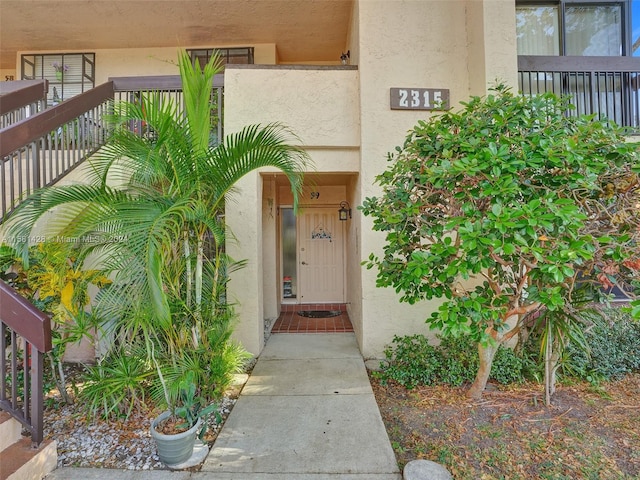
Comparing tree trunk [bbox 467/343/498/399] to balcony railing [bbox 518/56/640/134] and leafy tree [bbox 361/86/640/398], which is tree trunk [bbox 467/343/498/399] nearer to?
leafy tree [bbox 361/86/640/398]

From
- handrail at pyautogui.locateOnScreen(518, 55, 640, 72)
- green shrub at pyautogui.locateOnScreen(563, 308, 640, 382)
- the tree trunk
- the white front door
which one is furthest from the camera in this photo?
the white front door

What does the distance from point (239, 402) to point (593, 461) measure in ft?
9.81

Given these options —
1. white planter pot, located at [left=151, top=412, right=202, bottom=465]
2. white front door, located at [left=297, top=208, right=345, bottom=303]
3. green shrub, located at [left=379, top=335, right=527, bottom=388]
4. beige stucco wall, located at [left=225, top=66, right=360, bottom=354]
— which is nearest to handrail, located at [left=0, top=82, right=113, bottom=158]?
beige stucco wall, located at [left=225, top=66, right=360, bottom=354]

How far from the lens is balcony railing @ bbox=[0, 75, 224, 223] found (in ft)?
10.5

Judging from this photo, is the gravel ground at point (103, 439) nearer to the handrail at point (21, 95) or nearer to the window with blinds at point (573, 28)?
the handrail at point (21, 95)

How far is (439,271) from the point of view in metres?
2.47

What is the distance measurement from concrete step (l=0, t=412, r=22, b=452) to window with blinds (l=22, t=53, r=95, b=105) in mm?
6465

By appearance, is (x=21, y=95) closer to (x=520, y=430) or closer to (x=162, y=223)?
(x=162, y=223)

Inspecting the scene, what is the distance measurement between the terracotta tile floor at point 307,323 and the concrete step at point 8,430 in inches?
135

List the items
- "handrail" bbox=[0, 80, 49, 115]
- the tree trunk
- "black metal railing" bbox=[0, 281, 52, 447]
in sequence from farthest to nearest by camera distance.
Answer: "handrail" bbox=[0, 80, 49, 115] < the tree trunk < "black metal railing" bbox=[0, 281, 52, 447]

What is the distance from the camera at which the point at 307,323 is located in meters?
5.90

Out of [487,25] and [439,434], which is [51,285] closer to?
[439,434]

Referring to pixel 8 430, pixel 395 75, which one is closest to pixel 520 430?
pixel 8 430

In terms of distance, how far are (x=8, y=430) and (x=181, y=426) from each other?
3.95 ft
